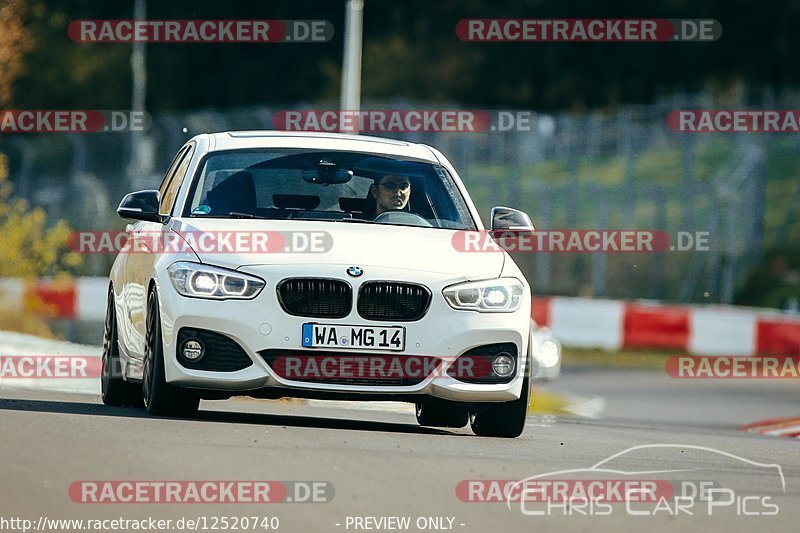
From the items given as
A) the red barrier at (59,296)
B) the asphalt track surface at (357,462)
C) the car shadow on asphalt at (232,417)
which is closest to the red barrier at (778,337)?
the red barrier at (59,296)

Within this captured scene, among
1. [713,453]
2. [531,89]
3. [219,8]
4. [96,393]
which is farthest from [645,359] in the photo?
[219,8]

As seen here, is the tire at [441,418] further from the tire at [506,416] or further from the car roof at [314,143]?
the car roof at [314,143]

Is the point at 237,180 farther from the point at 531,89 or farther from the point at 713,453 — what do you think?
the point at 531,89

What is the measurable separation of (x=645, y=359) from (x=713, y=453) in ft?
51.3

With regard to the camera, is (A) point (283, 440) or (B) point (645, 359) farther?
(B) point (645, 359)

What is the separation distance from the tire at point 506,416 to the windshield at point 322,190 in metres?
1.14

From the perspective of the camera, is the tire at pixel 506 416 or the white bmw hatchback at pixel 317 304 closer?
the white bmw hatchback at pixel 317 304

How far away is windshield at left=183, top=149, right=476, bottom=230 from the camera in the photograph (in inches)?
439

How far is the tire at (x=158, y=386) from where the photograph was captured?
34.1ft

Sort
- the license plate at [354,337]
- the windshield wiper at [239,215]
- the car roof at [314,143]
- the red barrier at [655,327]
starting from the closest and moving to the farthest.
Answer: the license plate at [354,337] → the windshield wiper at [239,215] → the car roof at [314,143] → the red barrier at [655,327]

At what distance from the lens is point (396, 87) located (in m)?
68.2

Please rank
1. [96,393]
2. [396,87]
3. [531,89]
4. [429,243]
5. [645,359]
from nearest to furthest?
[429,243] → [96,393] → [645,359] → [531,89] → [396,87]

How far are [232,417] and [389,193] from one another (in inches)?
64.7

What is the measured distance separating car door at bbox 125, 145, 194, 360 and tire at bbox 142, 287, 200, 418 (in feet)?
0.78
